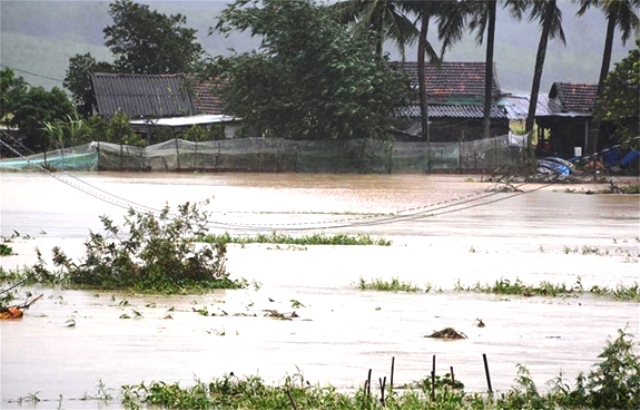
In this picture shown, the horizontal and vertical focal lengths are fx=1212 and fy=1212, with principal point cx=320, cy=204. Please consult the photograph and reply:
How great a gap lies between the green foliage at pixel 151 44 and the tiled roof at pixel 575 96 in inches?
784

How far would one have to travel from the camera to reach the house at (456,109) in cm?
5359

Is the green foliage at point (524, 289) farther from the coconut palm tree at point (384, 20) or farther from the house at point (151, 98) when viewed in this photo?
the house at point (151, 98)

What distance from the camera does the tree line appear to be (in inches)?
1738

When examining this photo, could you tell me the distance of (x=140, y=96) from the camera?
57.5m

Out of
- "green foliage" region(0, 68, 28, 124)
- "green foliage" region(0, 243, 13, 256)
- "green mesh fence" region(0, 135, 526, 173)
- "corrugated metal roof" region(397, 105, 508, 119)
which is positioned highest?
"green foliage" region(0, 68, 28, 124)

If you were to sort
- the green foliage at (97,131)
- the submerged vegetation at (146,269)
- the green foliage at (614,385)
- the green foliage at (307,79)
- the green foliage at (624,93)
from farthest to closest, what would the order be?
the green foliage at (97,131) < the green foliage at (307,79) < the green foliage at (624,93) < the submerged vegetation at (146,269) < the green foliage at (614,385)

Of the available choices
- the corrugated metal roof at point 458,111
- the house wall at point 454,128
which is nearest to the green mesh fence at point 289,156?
the corrugated metal roof at point 458,111

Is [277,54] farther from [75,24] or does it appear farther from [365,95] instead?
[75,24]

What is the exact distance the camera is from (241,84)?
4603 cm

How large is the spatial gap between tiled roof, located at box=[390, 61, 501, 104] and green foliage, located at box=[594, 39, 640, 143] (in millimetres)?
15705

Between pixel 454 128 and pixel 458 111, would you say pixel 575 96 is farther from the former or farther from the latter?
pixel 454 128

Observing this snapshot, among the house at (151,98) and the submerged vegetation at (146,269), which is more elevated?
the house at (151,98)

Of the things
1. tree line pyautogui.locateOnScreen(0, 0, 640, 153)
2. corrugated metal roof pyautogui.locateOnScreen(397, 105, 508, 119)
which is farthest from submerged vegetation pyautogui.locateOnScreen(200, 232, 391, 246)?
corrugated metal roof pyautogui.locateOnScreen(397, 105, 508, 119)

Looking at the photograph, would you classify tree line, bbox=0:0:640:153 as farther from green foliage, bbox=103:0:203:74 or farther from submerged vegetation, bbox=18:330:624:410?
submerged vegetation, bbox=18:330:624:410
